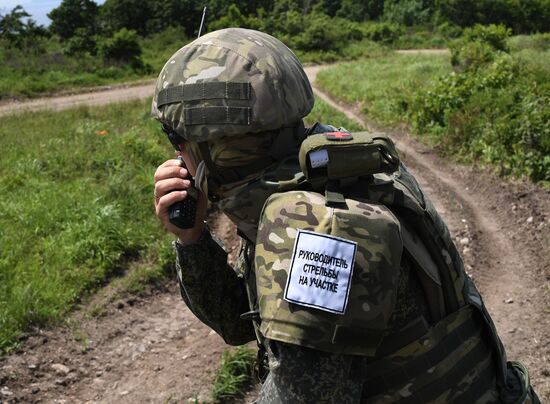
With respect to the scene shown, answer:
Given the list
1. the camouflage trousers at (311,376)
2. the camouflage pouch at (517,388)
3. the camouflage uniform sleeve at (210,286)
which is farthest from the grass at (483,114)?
the camouflage trousers at (311,376)

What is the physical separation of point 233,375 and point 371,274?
2.75m

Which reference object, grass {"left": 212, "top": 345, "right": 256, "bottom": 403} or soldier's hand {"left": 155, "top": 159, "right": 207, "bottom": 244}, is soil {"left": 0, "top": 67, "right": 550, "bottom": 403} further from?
soldier's hand {"left": 155, "top": 159, "right": 207, "bottom": 244}

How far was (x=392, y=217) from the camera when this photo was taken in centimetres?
141

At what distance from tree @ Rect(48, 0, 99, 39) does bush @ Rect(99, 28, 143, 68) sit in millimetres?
5758

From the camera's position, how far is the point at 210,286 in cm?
206

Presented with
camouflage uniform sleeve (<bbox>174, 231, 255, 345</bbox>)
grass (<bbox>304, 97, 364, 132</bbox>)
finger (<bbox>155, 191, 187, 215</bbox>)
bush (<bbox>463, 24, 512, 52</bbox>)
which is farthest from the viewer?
bush (<bbox>463, 24, 512, 52</bbox>)

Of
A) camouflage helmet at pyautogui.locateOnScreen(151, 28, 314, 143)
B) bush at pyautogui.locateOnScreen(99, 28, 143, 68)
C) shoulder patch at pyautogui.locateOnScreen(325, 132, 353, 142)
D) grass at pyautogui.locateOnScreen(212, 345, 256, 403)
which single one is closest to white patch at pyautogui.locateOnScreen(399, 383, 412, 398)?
shoulder patch at pyautogui.locateOnScreen(325, 132, 353, 142)

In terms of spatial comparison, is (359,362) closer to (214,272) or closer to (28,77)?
(214,272)

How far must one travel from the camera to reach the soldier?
4.45ft

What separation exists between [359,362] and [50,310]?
3980 millimetres

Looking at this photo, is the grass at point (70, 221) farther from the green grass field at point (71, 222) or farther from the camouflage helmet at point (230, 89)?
the camouflage helmet at point (230, 89)

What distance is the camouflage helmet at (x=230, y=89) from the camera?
1647mm

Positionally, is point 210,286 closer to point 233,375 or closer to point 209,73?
point 209,73

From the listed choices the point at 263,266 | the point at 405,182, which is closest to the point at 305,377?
the point at 263,266
